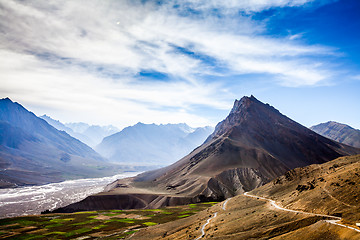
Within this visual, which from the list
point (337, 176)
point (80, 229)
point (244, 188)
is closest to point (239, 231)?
point (337, 176)

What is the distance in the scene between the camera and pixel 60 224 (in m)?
105

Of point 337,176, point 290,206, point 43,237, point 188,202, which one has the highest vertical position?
point 337,176

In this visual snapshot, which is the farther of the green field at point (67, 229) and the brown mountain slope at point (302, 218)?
the green field at point (67, 229)

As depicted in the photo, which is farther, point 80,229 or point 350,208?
point 80,229

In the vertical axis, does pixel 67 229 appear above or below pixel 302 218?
below

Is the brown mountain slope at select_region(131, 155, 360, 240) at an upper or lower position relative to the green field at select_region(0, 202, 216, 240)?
upper

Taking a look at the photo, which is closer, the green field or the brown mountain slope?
the brown mountain slope

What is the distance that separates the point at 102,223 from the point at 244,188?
110269 mm

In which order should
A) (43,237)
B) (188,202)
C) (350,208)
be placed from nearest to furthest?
(350,208), (43,237), (188,202)

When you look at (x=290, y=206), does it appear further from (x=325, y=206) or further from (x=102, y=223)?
(x=102, y=223)

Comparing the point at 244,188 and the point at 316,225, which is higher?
the point at 316,225

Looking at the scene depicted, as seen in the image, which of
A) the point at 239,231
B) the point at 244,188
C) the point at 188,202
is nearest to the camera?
the point at 239,231

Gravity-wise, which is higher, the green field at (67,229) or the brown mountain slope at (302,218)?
the brown mountain slope at (302,218)

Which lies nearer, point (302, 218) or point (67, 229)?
point (302, 218)
